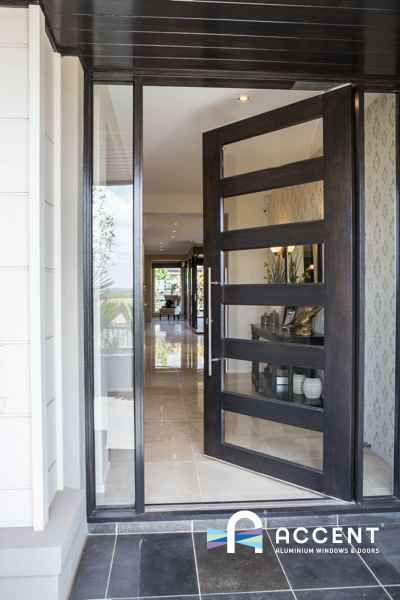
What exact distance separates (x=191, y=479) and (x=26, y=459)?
4.48 ft

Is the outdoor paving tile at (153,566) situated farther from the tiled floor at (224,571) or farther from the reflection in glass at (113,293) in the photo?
the reflection in glass at (113,293)

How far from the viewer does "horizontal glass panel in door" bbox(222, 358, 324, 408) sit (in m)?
2.99

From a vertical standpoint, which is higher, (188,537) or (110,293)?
(110,293)

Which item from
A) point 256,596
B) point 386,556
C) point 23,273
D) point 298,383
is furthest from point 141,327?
point 386,556

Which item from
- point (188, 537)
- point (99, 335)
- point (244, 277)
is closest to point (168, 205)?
point (244, 277)

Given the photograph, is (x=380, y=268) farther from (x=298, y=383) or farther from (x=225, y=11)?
(x=225, y=11)

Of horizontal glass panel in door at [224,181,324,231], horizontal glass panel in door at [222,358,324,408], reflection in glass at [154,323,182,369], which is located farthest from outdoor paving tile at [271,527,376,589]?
reflection in glass at [154,323,182,369]

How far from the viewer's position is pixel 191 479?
10.7 ft

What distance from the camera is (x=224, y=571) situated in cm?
233

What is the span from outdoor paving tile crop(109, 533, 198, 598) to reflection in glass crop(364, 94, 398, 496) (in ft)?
3.92

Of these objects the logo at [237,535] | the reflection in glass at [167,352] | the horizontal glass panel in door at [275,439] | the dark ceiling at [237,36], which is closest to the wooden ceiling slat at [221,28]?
the dark ceiling at [237,36]

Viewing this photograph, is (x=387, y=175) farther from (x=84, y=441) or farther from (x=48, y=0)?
(x=84, y=441)

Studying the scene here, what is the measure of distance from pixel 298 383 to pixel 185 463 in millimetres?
1115

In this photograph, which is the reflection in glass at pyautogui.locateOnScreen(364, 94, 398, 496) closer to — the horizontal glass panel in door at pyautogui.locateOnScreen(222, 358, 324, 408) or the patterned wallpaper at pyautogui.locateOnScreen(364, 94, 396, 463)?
the patterned wallpaper at pyautogui.locateOnScreen(364, 94, 396, 463)
